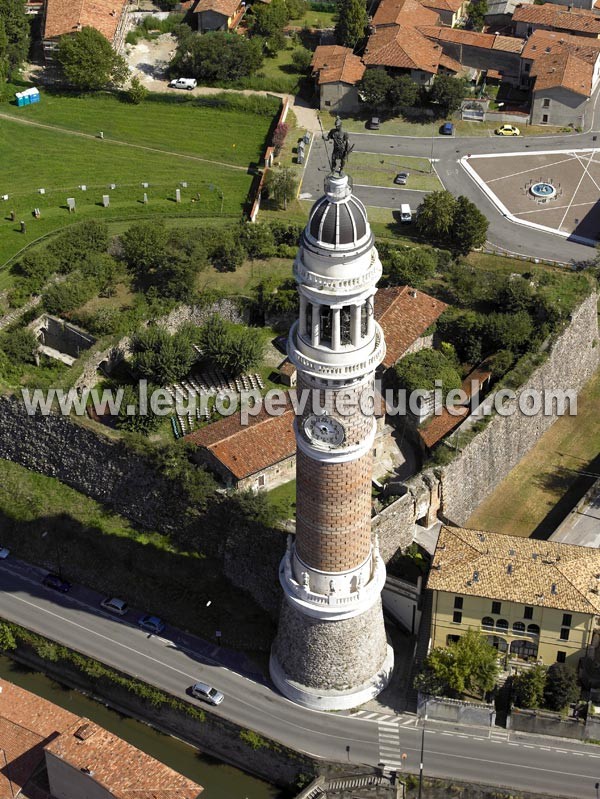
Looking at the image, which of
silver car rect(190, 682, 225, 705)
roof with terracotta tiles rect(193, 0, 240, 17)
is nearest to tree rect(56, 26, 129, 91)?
roof with terracotta tiles rect(193, 0, 240, 17)

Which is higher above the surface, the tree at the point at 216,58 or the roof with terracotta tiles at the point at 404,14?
the roof with terracotta tiles at the point at 404,14

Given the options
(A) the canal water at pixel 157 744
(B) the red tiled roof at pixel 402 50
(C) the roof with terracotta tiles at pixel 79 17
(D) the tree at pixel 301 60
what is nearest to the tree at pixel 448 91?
(B) the red tiled roof at pixel 402 50

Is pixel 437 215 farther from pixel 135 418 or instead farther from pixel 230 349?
pixel 135 418

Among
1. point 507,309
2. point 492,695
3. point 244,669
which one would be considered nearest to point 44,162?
point 507,309

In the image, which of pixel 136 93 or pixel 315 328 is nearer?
pixel 315 328

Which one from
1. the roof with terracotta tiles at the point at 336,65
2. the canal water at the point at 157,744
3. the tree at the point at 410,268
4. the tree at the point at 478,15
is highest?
the tree at the point at 478,15

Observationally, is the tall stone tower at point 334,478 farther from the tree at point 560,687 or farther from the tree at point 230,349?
the tree at point 230,349

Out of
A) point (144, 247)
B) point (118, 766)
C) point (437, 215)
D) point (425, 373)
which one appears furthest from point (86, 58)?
point (118, 766)
